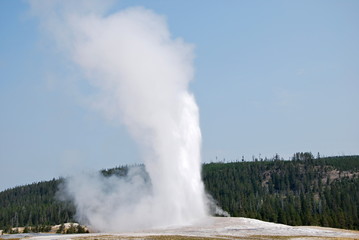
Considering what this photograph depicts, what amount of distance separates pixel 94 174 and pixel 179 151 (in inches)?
1969

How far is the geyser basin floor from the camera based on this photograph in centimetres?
5330

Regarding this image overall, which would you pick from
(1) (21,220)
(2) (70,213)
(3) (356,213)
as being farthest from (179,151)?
(1) (21,220)

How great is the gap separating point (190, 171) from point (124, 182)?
33.8 meters

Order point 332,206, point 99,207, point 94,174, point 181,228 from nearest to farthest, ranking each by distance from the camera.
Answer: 1. point 181,228
2. point 99,207
3. point 94,174
4. point 332,206

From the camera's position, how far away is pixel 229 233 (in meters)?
58.5

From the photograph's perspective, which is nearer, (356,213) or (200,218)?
(200,218)

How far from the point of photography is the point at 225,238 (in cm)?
5147

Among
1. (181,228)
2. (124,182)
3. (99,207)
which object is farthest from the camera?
(124,182)

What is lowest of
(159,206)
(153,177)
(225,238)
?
(225,238)

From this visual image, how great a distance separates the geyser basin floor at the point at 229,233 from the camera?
53.3 m

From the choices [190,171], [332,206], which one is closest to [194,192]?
[190,171]

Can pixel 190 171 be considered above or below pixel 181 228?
above

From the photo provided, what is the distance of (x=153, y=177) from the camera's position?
260 feet

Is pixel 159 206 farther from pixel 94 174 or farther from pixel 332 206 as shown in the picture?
pixel 332 206
